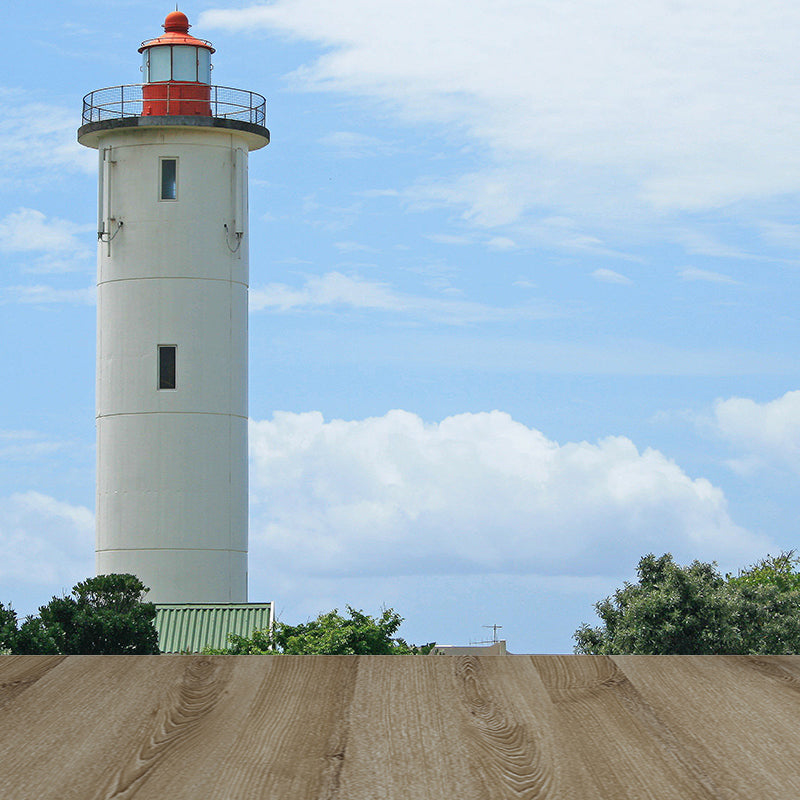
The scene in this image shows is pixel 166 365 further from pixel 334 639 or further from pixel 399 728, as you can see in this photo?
pixel 399 728

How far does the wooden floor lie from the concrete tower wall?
25668 millimetres

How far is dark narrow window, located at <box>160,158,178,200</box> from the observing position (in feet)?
96.0

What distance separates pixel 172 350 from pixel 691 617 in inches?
480

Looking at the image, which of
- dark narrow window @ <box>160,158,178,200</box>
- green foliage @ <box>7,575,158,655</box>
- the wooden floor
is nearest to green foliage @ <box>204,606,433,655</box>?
green foliage @ <box>7,575,158,655</box>

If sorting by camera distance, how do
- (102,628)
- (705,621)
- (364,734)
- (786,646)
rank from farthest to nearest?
(786,646) → (705,621) → (102,628) → (364,734)

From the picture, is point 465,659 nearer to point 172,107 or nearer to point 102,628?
point 102,628

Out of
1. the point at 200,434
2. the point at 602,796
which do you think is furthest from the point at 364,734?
the point at 200,434

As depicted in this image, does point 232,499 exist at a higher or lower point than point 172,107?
lower

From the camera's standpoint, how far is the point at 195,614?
85.7 feet

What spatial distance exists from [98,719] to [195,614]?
24.0 metres

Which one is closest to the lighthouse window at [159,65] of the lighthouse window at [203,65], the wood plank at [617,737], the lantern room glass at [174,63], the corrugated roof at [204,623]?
the lantern room glass at [174,63]

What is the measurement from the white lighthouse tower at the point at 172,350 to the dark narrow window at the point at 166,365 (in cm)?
2

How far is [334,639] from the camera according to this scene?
2025cm

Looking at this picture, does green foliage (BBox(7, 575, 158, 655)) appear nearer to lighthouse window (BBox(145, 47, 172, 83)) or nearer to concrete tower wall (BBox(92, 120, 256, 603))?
concrete tower wall (BBox(92, 120, 256, 603))
